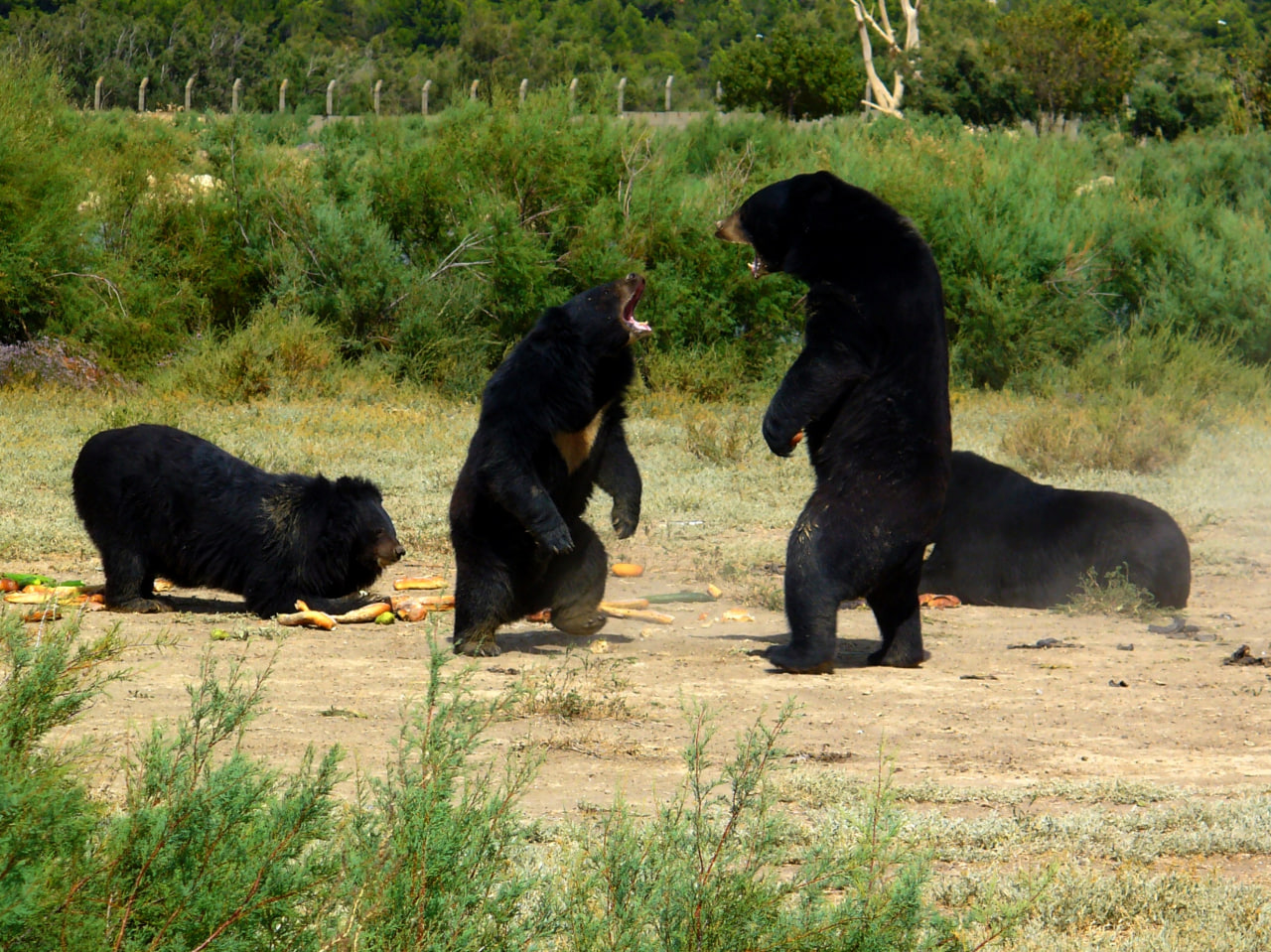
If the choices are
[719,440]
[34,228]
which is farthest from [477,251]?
[719,440]

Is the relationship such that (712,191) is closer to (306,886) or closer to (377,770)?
(377,770)

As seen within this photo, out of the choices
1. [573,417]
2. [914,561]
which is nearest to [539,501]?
[573,417]

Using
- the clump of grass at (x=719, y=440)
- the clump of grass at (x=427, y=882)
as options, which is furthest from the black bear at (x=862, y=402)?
the clump of grass at (x=719, y=440)

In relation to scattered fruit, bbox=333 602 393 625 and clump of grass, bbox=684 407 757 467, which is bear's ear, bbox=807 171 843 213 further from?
clump of grass, bbox=684 407 757 467

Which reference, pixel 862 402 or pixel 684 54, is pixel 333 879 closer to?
pixel 862 402

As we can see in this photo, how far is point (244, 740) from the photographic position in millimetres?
4883

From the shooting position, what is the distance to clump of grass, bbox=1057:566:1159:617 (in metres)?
7.82

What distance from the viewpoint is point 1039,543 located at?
8156mm

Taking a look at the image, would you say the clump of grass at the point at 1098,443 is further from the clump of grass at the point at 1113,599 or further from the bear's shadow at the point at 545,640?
the bear's shadow at the point at 545,640

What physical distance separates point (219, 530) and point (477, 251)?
31.4ft

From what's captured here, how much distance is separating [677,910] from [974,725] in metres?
3.28

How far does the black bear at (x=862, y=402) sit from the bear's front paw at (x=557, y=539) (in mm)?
939

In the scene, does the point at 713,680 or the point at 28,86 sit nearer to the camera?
the point at 713,680

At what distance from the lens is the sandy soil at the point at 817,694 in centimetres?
497
